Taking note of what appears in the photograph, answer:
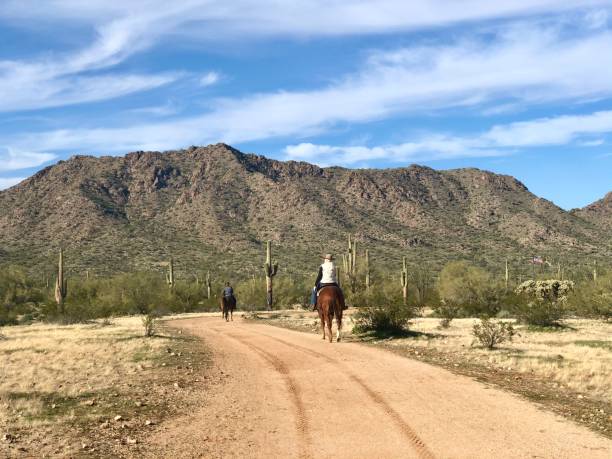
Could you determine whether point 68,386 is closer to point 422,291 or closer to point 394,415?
point 394,415

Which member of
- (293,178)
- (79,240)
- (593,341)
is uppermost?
(293,178)

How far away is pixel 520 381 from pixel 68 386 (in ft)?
28.4

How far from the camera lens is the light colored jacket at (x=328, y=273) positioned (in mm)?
15539

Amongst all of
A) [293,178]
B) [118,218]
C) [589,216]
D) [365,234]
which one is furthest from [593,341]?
[589,216]

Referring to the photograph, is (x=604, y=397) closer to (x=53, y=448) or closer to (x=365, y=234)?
(x=53, y=448)

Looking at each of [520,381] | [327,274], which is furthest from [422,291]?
[520,381]

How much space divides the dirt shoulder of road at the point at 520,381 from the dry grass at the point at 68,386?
5997mm

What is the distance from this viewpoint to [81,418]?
8211mm

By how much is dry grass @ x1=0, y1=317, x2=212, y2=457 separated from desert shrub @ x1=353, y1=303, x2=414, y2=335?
6224 millimetres

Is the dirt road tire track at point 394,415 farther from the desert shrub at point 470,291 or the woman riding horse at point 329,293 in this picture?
the desert shrub at point 470,291

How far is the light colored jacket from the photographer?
15.5 meters

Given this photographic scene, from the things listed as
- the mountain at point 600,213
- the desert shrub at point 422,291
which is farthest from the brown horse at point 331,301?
the mountain at point 600,213

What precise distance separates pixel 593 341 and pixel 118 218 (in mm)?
91958

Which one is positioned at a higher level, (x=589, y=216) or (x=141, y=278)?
(x=589, y=216)
